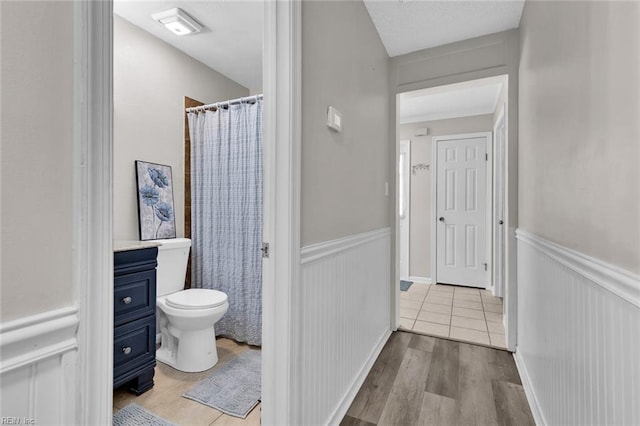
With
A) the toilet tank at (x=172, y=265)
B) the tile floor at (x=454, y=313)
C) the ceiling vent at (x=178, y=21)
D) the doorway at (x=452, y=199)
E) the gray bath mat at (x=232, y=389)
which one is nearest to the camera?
the gray bath mat at (x=232, y=389)

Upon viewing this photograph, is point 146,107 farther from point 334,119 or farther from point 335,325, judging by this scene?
point 335,325

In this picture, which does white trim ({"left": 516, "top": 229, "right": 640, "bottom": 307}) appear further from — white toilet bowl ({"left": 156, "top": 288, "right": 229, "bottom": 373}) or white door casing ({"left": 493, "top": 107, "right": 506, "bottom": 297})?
white door casing ({"left": 493, "top": 107, "right": 506, "bottom": 297})

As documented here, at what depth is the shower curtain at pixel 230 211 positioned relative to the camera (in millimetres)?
2396

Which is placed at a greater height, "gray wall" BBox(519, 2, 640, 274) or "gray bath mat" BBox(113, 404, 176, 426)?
"gray wall" BBox(519, 2, 640, 274)

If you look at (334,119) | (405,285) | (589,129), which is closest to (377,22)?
(334,119)

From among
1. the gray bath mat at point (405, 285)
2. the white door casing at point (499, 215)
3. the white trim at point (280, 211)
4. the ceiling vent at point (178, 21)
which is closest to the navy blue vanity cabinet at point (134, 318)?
the white trim at point (280, 211)

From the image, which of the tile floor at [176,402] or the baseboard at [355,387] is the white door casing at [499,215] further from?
the tile floor at [176,402]

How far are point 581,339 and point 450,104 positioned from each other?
3394 mm

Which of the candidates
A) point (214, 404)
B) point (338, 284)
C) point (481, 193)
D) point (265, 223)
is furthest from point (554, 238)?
point (481, 193)

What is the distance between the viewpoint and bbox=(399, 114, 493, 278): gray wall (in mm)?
4422

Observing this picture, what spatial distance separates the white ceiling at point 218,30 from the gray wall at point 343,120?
2.51 ft

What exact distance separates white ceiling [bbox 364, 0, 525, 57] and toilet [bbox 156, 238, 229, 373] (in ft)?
7.37

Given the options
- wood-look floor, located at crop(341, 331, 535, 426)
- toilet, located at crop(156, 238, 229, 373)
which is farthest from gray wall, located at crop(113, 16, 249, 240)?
wood-look floor, located at crop(341, 331, 535, 426)

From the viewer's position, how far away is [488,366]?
2135 mm
